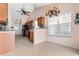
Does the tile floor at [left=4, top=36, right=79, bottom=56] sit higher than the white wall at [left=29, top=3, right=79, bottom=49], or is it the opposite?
the white wall at [left=29, top=3, right=79, bottom=49]

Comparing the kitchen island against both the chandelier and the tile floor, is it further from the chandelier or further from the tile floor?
the chandelier

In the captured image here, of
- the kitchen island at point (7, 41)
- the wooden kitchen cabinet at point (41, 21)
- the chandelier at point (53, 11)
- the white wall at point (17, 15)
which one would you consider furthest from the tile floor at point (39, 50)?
the chandelier at point (53, 11)

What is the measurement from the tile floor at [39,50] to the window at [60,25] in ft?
0.92

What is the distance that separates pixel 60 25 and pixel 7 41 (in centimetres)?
119

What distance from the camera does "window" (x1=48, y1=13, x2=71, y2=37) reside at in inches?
124

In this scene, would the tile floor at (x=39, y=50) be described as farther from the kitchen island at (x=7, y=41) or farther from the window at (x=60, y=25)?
the window at (x=60, y=25)

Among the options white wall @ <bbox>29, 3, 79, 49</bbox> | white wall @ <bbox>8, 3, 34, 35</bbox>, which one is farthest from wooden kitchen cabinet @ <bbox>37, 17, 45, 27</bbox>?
white wall @ <bbox>8, 3, 34, 35</bbox>

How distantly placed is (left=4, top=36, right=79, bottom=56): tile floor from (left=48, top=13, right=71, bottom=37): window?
281 mm

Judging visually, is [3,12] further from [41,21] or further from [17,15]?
[41,21]

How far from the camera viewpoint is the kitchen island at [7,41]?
3.06 m

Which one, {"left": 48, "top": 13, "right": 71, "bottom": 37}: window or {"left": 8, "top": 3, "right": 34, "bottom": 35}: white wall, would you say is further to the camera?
{"left": 48, "top": 13, "right": 71, "bottom": 37}: window

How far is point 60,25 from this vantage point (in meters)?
3.17

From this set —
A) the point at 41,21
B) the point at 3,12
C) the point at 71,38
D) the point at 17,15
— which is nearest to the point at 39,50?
the point at 41,21

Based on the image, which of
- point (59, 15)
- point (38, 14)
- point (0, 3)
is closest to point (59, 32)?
point (59, 15)
